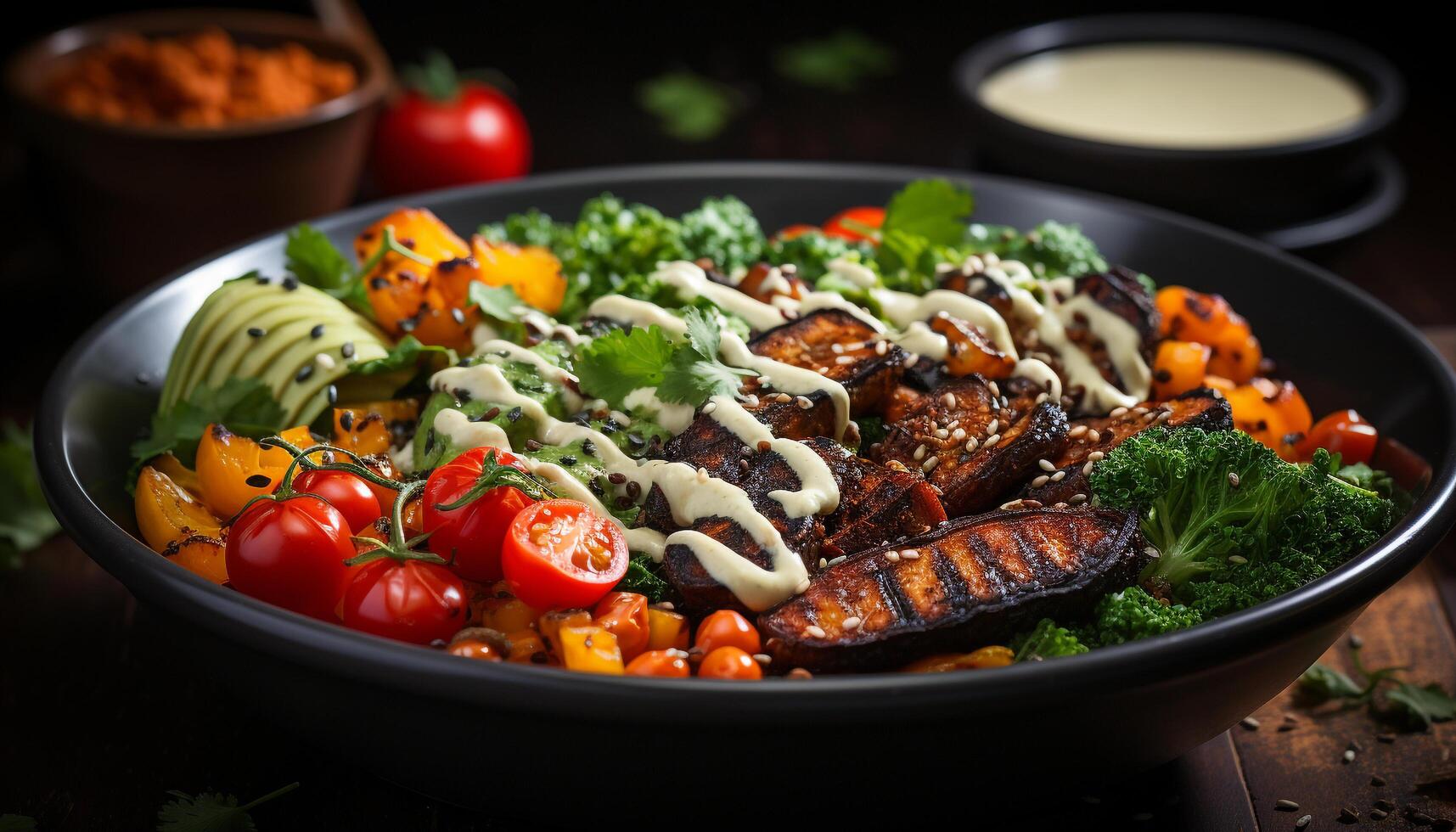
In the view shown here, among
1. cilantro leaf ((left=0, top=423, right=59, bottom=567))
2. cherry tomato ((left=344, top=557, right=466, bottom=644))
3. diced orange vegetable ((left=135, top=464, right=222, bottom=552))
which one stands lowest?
cilantro leaf ((left=0, top=423, right=59, bottom=567))

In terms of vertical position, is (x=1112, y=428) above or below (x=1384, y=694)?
above

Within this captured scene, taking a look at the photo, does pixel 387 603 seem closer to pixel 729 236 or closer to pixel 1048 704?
pixel 1048 704

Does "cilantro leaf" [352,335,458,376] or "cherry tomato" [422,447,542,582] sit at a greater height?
"cherry tomato" [422,447,542,582]

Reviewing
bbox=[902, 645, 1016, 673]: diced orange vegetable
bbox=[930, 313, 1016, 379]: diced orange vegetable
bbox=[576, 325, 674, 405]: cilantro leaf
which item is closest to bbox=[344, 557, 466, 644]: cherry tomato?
bbox=[576, 325, 674, 405]: cilantro leaf

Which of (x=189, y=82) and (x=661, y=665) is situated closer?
(x=661, y=665)

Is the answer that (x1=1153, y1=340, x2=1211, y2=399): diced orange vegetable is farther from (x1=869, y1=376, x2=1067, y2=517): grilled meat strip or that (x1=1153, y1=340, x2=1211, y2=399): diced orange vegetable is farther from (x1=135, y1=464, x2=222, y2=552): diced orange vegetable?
(x1=135, y1=464, x2=222, y2=552): diced orange vegetable

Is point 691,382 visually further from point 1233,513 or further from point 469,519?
point 1233,513

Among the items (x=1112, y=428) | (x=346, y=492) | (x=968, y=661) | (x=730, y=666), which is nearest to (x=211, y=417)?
(x=346, y=492)
